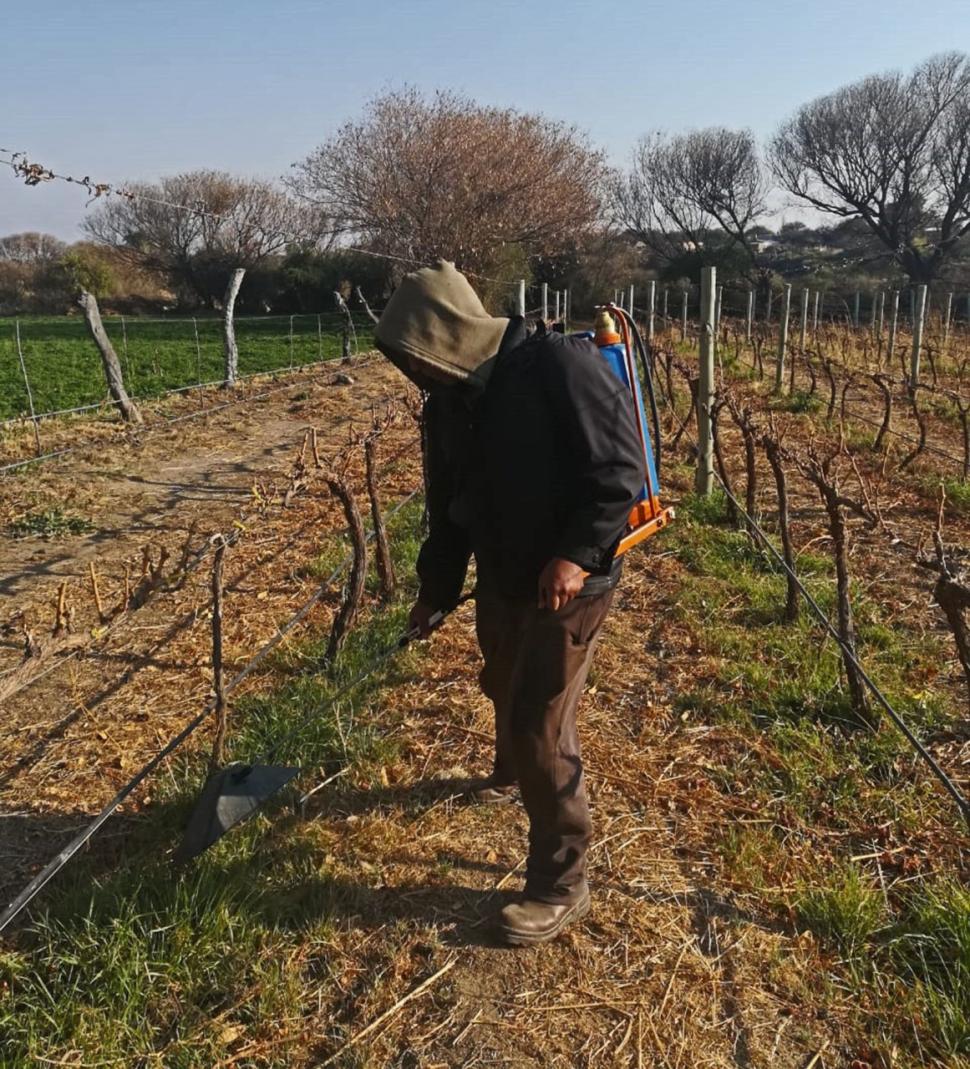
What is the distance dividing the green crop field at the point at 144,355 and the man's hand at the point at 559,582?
12.8 metres

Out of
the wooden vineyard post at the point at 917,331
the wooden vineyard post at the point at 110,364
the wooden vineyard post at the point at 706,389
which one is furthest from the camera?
the wooden vineyard post at the point at 917,331

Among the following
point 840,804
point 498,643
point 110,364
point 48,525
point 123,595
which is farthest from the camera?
point 110,364

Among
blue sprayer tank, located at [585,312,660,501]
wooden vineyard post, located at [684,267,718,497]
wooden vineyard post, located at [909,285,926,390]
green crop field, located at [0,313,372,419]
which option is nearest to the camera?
blue sprayer tank, located at [585,312,660,501]

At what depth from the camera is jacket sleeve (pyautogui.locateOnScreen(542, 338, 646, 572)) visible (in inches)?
80.1

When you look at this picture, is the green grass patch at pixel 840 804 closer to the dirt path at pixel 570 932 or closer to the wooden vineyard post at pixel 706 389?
the dirt path at pixel 570 932

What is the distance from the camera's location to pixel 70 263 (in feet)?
148

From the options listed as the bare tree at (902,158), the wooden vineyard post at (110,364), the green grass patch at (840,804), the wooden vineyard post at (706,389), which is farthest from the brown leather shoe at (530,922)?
the bare tree at (902,158)

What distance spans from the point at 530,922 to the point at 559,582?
0.95 metres

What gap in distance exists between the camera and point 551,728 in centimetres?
225

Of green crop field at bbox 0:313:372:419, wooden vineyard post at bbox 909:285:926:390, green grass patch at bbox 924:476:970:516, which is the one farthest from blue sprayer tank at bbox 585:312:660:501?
green crop field at bbox 0:313:372:419

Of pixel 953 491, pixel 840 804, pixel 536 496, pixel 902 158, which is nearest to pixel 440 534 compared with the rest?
pixel 536 496

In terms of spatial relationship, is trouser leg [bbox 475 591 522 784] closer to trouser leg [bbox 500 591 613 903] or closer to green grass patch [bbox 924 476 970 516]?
trouser leg [bbox 500 591 613 903]

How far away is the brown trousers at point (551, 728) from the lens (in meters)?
2.21

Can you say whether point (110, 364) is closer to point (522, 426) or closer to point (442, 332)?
point (442, 332)
